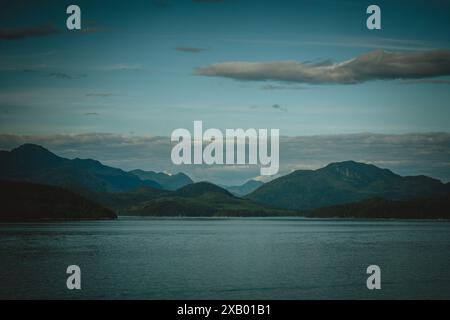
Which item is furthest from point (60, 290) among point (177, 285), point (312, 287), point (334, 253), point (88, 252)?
point (334, 253)

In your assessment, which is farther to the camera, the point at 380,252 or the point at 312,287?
the point at 380,252

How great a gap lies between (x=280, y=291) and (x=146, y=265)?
112ft

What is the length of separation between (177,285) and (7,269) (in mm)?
33856

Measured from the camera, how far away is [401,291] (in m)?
74.3
